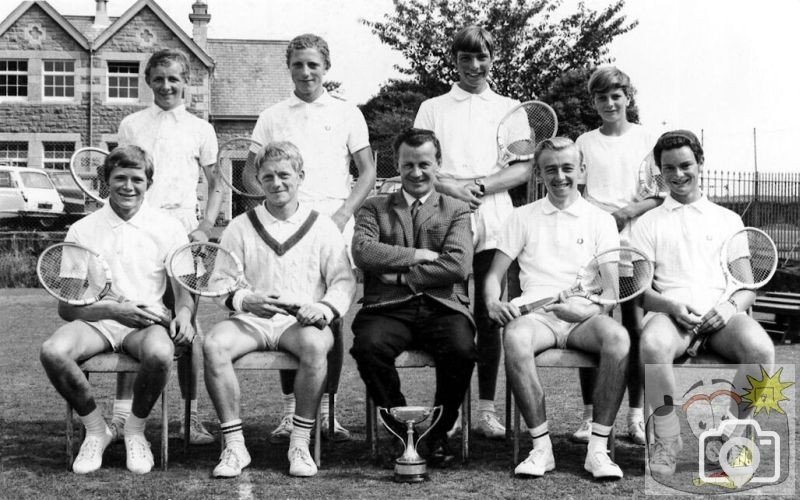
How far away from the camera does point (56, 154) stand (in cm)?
3659

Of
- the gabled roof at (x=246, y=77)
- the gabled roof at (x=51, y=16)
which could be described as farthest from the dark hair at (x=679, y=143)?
the gabled roof at (x=51, y=16)

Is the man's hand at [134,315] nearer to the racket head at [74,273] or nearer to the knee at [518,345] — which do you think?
the racket head at [74,273]

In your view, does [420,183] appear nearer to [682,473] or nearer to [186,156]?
[186,156]

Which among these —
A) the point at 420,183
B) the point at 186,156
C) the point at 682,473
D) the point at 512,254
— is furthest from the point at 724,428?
the point at 186,156

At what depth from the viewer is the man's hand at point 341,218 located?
596 cm

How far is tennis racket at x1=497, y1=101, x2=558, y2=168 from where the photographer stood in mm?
5980

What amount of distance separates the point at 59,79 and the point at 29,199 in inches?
485

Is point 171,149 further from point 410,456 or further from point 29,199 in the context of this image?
point 29,199

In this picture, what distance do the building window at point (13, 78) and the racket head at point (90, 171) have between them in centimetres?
3292

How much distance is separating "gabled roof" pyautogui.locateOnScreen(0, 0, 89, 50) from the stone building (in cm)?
4

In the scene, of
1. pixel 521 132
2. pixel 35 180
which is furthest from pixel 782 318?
pixel 35 180

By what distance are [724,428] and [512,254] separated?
1.55 metres

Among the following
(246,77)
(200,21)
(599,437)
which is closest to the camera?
(599,437)

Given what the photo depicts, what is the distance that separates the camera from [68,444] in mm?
5309
